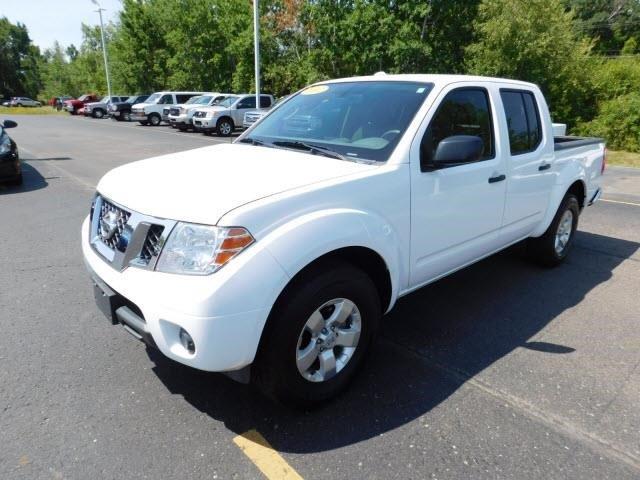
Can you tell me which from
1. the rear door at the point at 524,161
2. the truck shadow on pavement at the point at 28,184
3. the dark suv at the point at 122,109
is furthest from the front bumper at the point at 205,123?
the rear door at the point at 524,161

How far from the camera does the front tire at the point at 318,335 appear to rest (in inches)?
93.0

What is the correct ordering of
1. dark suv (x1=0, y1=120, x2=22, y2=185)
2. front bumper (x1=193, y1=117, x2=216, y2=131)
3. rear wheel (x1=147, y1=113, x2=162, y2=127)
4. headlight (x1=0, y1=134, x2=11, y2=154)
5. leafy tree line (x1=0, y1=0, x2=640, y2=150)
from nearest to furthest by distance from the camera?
dark suv (x1=0, y1=120, x2=22, y2=185) → headlight (x1=0, y1=134, x2=11, y2=154) → leafy tree line (x1=0, y1=0, x2=640, y2=150) → front bumper (x1=193, y1=117, x2=216, y2=131) → rear wheel (x1=147, y1=113, x2=162, y2=127)

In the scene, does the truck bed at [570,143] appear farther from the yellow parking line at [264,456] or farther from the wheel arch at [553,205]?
the yellow parking line at [264,456]

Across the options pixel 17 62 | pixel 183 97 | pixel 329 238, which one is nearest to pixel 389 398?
pixel 329 238

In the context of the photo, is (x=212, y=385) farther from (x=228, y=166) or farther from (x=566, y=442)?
(x=566, y=442)

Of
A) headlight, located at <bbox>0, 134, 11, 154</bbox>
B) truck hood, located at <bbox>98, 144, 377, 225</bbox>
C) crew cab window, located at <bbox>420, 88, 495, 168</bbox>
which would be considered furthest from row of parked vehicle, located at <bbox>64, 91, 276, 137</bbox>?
truck hood, located at <bbox>98, 144, 377, 225</bbox>

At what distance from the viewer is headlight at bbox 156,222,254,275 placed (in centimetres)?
218

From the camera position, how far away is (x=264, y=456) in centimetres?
239

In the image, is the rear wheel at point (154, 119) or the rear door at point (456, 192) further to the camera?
the rear wheel at point (154, 119)

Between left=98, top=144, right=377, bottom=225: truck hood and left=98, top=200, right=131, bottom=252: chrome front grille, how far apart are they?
0.21ft

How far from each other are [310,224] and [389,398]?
1200 millimetres

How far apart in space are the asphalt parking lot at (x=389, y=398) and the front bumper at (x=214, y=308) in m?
0.58

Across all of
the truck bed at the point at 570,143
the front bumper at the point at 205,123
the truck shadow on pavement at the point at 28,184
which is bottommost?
the truck shadow on pavement at the point at 28,184

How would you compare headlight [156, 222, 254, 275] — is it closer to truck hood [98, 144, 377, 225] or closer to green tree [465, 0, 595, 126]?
truck hood [98, 144, 377, 225]
